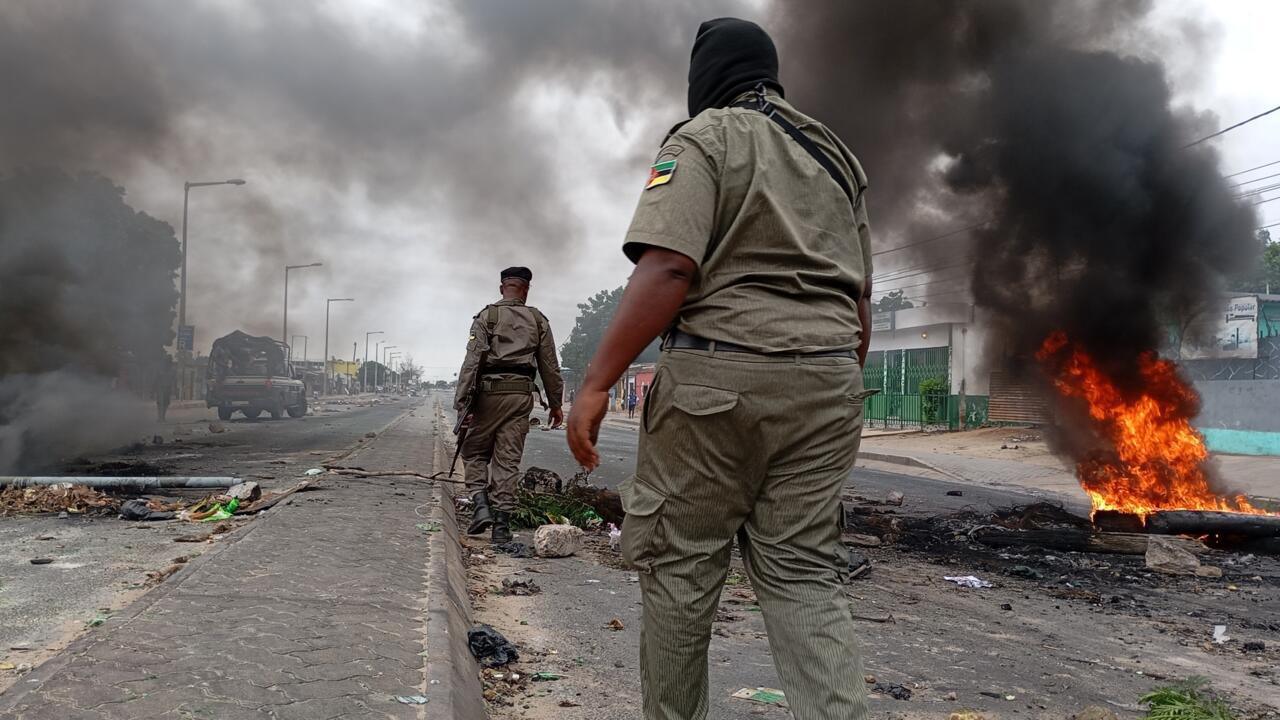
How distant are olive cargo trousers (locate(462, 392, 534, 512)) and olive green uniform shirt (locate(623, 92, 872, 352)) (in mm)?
4164

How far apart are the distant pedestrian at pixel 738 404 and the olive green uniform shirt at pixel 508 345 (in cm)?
400

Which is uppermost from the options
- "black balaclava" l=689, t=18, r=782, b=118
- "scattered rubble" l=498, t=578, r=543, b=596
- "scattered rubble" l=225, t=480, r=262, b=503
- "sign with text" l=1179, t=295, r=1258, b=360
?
"sign with text" l=1179, t=295, r=1258, b=360

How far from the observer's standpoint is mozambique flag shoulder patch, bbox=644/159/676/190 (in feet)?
5.83

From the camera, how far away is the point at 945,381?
79.5ft

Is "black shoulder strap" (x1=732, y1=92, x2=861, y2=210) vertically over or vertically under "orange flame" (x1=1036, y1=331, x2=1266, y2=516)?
over

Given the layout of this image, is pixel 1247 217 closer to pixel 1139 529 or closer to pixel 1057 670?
pixel 1139 529

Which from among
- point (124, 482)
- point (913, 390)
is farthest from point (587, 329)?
point (124, 482)

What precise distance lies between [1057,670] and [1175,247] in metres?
9.91

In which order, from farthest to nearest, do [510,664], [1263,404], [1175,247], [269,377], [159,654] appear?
1. [269,377]
2. [1263,404]
3. [1175,247]
4. [510,664]
5. [159,654]

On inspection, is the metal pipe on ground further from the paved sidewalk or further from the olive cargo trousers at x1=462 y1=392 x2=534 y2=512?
the paved sidewalk

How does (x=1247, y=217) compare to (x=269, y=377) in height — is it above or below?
above

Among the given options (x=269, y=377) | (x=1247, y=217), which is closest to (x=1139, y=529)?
(x=1247, y=217)

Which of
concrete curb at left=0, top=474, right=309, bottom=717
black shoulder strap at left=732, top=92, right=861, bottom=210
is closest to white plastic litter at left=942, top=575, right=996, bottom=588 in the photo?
black shoulder strap at left=732, top=92, right=861, bottom=210

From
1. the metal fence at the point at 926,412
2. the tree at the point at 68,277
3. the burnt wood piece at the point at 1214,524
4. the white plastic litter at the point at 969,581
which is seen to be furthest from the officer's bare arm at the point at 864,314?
the metal fence at the point at 926,412
